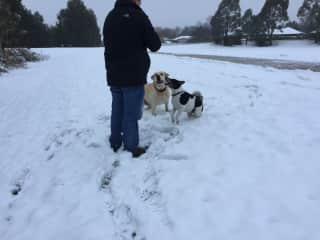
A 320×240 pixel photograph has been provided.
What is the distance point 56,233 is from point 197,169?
63.4 inches

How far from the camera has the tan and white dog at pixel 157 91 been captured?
4.96 m

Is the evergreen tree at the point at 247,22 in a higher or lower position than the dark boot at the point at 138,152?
higher

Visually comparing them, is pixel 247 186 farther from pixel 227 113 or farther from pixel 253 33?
pixel 253 33

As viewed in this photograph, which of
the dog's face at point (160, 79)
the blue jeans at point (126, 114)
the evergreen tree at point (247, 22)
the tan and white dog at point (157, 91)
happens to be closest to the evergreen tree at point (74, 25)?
the evergreen tree at point (247, 22)

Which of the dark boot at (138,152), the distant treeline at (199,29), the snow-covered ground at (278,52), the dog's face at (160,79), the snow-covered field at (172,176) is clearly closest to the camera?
the snow-covered field at (172,176)

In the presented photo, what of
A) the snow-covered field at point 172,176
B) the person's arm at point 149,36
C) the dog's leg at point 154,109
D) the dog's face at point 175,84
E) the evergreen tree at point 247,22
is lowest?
the snow-covered field at point 172,176

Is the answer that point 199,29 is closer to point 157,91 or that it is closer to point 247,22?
point 247,22

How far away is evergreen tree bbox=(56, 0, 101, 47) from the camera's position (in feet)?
177

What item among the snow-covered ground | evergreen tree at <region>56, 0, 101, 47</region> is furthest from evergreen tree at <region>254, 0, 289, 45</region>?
evergreen tree at <region>56, 0, 101, 47</region>

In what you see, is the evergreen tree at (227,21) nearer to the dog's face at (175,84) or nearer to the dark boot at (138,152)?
the dog's face at (175,84)

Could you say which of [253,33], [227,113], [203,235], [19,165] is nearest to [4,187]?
[19,165]

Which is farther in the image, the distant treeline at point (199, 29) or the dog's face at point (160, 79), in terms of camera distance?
the distant treeline at point (199, 29)

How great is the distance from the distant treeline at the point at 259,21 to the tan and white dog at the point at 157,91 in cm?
3431

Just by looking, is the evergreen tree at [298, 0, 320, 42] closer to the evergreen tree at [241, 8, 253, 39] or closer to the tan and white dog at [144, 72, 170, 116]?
the evergreen tree at [241, 8, 253, 39]
